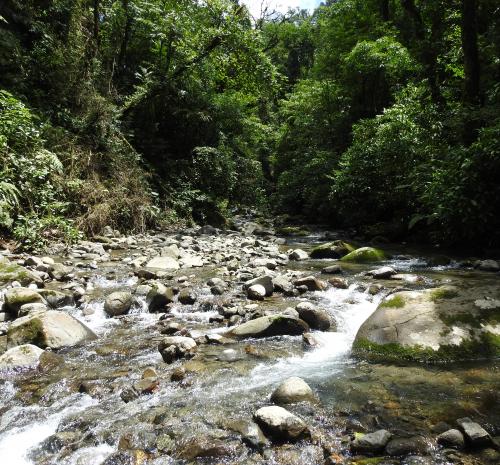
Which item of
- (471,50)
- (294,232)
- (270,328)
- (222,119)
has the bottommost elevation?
(294,232)

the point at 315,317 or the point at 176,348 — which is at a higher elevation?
the point at 315,317

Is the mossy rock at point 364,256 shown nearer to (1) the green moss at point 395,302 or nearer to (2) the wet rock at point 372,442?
(1) the green moss at point 395,302

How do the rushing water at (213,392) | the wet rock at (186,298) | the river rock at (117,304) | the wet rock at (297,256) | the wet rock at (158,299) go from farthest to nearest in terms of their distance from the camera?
the wet rock at (297,256), the wet rock at (186,298), the wet rock at (158,299), the river rock at (117,304), the rushing water at (213,392)

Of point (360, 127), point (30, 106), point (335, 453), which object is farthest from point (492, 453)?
point (360, 127)

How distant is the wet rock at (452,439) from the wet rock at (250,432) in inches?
43.5

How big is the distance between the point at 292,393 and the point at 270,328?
1.44 metres

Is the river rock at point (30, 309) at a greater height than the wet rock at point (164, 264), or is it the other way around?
the river rock at point (30, 309)

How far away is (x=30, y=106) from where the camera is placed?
10742 mm

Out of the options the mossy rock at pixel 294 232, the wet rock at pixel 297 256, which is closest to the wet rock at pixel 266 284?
the wet rock at pixel 297 256

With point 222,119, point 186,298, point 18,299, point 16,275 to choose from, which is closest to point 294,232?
point 222,119

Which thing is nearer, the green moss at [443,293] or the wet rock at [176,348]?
the wet rock at [176,348]

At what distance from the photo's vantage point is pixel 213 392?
3.29 metres

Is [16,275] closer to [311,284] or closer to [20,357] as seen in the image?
[20,357]

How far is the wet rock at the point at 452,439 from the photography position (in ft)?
8.02
